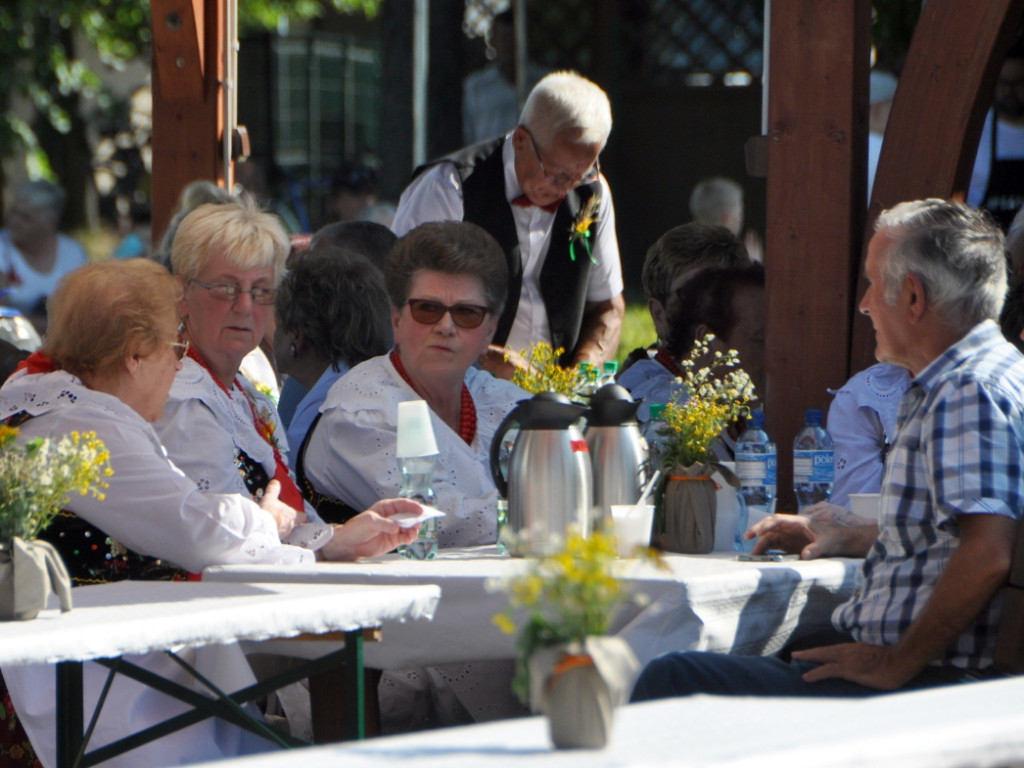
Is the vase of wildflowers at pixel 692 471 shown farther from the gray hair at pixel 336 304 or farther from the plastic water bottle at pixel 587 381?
the gray hair at pixel 336 304

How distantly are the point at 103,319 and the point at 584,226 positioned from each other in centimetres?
219

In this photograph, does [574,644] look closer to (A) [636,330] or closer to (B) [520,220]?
(B) [520,220]

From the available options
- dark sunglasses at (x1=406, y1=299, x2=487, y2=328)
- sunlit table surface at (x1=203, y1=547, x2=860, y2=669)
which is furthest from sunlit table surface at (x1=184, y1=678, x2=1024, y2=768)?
dark sunglasses at (x1=406, y1=299, x2=487, y2=328)

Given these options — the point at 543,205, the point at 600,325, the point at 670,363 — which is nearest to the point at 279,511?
the point at 670,363

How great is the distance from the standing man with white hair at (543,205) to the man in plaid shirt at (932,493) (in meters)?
1.84

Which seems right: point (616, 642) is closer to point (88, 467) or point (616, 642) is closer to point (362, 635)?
point (362, 635)

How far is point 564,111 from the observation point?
4414 mm

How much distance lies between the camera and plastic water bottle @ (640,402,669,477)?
10.6 ft

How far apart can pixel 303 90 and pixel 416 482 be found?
1269 cm

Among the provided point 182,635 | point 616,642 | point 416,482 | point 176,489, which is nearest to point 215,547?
point 176,489

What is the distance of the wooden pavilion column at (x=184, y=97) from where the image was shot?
5734mm

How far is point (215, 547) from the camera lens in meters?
2.87

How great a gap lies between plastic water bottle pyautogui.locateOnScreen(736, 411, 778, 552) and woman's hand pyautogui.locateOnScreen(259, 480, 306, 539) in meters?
0.94

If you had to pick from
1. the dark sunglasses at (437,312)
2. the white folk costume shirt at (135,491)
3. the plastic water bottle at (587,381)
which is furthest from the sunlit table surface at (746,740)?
the dark sunglasses at (437,312)
